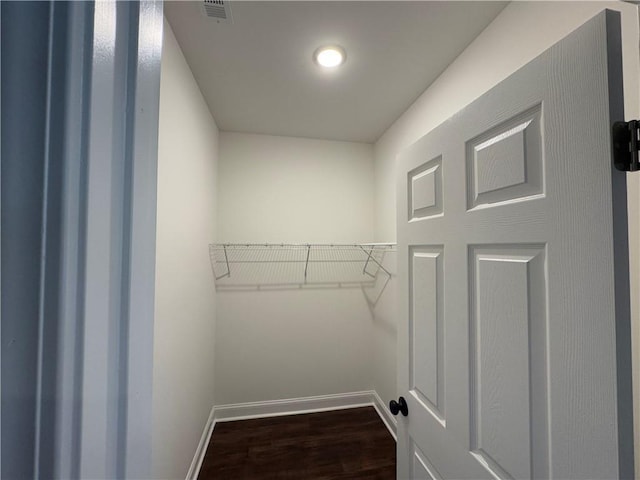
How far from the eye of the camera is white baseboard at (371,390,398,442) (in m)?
2.03

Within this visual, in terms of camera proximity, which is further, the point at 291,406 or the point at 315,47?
the point at 291,406

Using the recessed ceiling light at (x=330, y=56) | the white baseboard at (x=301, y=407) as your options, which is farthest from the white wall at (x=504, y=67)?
the recessed ceiling light at (x=330, y=56)

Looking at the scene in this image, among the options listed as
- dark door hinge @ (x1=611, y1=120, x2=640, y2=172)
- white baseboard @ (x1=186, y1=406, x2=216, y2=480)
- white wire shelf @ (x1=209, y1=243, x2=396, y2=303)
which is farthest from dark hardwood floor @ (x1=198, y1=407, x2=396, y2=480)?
dark door hinge @ (x1=611, y1=120, x2=640, y2=172)

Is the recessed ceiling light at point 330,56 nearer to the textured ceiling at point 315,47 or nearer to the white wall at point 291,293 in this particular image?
the textured ceiling at point 315,47

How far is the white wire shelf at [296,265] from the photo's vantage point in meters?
2.26

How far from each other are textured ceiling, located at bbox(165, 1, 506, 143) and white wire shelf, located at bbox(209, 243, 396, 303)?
1.08 metres

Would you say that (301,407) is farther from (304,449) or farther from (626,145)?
(626,145)

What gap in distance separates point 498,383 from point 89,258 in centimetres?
93

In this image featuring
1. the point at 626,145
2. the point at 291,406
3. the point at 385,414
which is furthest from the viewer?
the point at 291,406

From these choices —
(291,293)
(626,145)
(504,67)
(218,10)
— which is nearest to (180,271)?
(291,293)

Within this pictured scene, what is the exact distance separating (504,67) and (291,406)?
8.94 ft

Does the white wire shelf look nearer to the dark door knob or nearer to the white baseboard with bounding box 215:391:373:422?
the white baseboard with bounding box 215:391:373:422

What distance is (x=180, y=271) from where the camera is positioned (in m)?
1.38

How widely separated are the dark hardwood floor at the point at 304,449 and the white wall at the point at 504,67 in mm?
401
